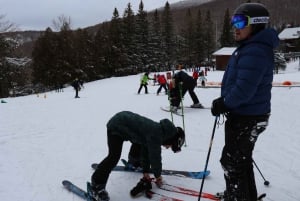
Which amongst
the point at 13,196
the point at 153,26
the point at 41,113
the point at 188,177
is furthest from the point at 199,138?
the point at 153,26

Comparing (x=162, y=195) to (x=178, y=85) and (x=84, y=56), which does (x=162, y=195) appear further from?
(x=84, y=56)

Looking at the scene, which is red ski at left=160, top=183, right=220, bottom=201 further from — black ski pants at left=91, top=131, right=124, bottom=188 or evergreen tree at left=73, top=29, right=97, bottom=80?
evergreen tree at left=73, top=29, right=97, bottom=80

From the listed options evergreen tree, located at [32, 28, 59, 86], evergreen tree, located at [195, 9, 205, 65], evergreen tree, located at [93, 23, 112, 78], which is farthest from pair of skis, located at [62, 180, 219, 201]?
evergreen tree, located at [195, 9, 205, 65]

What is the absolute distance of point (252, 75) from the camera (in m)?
3.18

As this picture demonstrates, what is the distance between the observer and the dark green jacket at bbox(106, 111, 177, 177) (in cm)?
431

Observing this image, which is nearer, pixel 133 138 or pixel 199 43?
pixel 133 138

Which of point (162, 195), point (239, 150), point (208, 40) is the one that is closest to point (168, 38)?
point (208, 40)

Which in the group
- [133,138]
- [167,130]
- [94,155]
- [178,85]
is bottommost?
[94,155]

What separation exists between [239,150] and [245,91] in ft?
2.38

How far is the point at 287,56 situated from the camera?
56.4 metres

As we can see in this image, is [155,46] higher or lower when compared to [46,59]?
higher

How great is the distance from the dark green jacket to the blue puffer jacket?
1.18 m

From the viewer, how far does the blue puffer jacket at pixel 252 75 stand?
3188mm

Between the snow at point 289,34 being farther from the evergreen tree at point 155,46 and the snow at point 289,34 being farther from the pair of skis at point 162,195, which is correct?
the pair of skis at point 162,195
